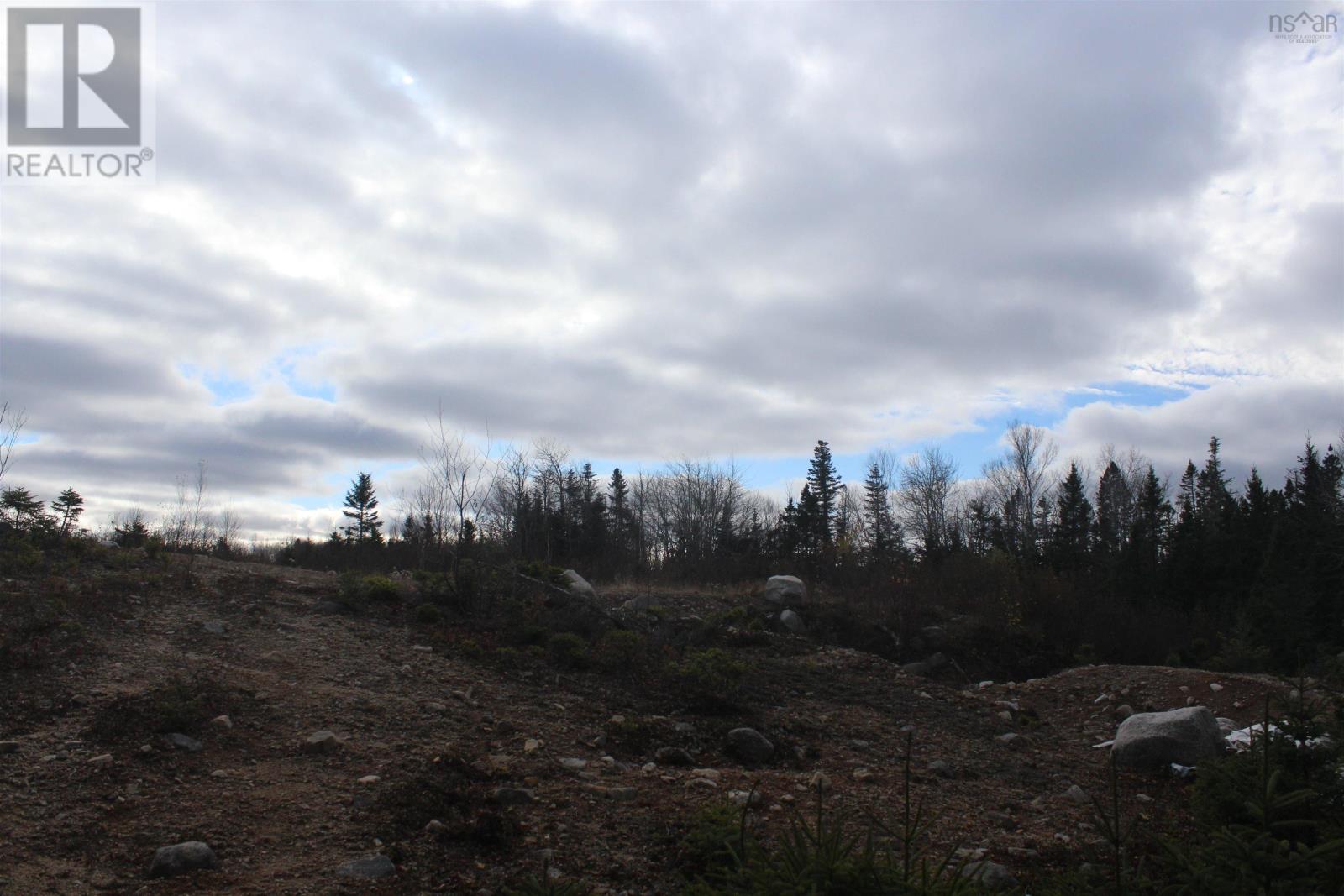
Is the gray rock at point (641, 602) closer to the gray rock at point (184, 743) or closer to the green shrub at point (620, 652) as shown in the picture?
the green shrub at point (620, 652)

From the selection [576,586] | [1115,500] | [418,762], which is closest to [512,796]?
[418,762]

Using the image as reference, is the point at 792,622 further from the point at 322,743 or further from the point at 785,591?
the point at 322,743

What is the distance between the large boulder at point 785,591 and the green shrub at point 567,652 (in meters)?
8.18

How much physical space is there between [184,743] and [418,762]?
5.13 ft

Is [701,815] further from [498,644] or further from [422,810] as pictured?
[498,644]

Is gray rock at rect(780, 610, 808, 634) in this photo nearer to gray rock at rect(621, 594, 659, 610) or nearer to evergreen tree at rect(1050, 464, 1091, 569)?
gray rock at rect(621, 594, 659, 610)

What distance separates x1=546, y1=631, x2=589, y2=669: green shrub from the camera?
9.05m

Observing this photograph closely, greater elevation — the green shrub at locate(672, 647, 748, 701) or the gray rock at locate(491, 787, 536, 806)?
the green shrub at locate(672, 647, 748, 701)

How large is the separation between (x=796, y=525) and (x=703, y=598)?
29573 millimetres

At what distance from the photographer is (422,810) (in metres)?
4.93

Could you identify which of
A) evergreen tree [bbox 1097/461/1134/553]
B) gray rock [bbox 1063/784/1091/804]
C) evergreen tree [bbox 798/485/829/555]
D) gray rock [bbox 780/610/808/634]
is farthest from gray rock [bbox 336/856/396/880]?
evergreen tree [bbox 1097/461/1134/553]

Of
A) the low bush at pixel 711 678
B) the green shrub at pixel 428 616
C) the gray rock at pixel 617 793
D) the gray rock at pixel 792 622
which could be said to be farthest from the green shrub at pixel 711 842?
the gray rock at pixel 792 622

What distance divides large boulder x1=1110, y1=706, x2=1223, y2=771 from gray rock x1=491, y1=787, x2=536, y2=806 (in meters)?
5.77

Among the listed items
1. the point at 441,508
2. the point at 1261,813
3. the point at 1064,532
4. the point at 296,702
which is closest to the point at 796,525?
the point at 1064,532
